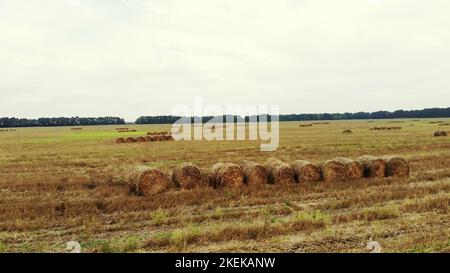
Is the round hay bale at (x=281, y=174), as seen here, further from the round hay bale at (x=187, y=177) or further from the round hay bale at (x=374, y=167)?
the round hay bale at (x=374, y=167)

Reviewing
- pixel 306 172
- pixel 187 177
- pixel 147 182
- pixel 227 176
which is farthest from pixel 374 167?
pixel 147 182

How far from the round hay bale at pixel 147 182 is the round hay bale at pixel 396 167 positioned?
8.75 metres

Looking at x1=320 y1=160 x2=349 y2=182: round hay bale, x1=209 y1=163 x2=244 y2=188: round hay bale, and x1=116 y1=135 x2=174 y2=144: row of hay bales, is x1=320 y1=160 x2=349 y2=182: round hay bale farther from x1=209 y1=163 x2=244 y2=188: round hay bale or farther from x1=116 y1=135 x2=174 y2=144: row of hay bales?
x1=116 y1=135 x2=174 y2=144: row of hay bales

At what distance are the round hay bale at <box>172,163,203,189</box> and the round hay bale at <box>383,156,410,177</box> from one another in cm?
747

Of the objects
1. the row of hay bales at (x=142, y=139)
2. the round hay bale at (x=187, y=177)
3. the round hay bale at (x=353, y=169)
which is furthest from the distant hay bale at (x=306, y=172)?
the row of hay bales at (x=142, y=139)

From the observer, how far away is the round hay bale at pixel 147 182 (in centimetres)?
1280

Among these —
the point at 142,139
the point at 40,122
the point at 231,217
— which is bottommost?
the point at 231,217

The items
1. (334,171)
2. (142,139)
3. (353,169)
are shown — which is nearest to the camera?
(334,171)

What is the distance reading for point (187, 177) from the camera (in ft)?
45.5

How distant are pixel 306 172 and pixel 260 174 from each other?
1754 millimetres

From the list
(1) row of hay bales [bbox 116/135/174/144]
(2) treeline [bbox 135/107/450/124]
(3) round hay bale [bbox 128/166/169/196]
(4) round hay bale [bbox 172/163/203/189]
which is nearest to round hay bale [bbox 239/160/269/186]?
(4) round hay bale [bbox 172/163/203/189]

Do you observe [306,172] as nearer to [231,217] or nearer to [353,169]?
[353,169]
